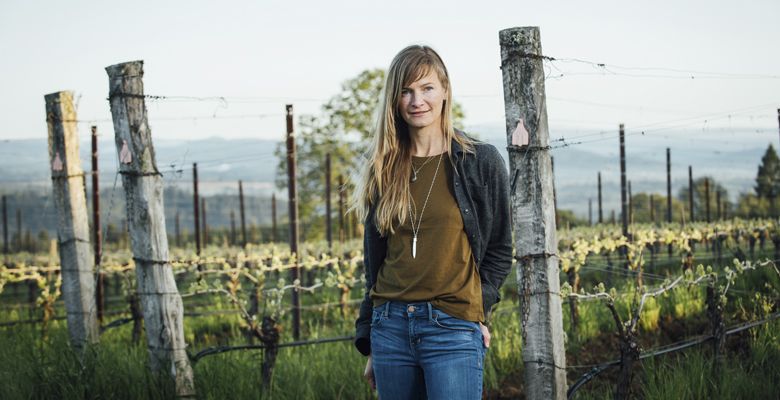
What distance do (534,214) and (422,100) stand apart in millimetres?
937

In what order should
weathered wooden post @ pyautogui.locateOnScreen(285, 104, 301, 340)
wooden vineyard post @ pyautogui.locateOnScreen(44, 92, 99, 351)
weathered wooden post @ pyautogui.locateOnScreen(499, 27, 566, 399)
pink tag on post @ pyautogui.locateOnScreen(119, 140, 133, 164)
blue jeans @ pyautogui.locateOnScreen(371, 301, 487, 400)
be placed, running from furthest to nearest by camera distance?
weathered wooden post @ pyautogui.locateOnScreen(285, 104, 301, 340)
wooden vineyard post @ pyautogui.locateOnScreen(44, 92, 99, 351)
pink tag on post @ pyautogui.locateOnScreen(119, 140, 133, 164)
weathered wooden post @ pyautogui.locateOnScreen(499, 27, 566, 399)
blue jeans @ pyautogui.locateOnScreen(371, 301, 487, 400)

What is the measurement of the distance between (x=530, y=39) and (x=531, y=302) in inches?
43.5

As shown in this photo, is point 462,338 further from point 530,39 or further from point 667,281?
point 667,281

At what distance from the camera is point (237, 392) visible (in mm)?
4789

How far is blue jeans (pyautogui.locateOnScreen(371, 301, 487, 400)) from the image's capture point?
247cm

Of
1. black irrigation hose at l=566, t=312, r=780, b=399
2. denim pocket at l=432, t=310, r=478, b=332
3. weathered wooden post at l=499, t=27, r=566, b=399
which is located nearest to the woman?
denim pocket at l=432, t=310, r=478, b=332

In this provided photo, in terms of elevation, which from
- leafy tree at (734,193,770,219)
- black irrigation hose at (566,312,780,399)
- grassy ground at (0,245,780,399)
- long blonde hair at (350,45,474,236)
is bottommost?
leafy tree at (734,193,770,219)

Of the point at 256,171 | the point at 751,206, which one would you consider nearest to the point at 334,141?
the point at 751,206

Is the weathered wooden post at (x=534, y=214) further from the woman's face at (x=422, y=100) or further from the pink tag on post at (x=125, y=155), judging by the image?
the pink tag on post at (x=125, y=155)

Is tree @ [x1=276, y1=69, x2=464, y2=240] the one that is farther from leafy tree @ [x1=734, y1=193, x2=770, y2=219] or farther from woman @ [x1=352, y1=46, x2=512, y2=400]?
woman @ [x1=352, y1=46, x2=512, y2=400]

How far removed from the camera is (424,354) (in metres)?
2.49

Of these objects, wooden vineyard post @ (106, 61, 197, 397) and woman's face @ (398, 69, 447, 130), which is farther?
wooden vineyard post @ (106, 61, 197, 397)

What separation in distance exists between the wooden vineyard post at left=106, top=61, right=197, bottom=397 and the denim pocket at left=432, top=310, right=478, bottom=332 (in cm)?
248

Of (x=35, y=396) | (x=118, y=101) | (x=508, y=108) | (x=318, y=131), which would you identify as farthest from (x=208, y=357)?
(x=318, y=131)
